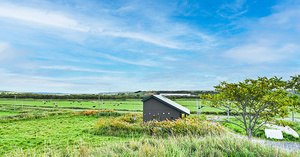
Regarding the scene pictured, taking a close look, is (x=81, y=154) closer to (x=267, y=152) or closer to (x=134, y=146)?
(x=134, y=146)

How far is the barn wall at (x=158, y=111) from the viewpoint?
11.5 m

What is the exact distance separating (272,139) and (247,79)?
4649mm

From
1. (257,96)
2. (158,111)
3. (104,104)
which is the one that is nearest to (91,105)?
(104,104)

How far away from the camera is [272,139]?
9.81 m

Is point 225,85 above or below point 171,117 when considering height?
above

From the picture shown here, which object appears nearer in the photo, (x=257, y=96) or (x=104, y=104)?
(x=257, y=96)

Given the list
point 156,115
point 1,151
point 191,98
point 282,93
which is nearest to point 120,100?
point 191,98

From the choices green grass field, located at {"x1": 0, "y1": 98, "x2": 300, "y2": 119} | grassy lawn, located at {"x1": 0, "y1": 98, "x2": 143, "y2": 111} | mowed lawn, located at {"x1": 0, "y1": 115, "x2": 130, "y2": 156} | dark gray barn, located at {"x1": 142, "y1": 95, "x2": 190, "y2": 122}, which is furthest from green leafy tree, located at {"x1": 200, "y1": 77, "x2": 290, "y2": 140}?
grassy lawn, located at {"x1": 0, "y1": 98, "x2": 143, "y2": 111}

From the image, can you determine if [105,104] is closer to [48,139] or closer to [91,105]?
[91,105]

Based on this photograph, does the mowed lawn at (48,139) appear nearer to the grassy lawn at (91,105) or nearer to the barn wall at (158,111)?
the barn wall at (158,111)

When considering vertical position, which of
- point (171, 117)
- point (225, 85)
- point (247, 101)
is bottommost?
point (171, 117)

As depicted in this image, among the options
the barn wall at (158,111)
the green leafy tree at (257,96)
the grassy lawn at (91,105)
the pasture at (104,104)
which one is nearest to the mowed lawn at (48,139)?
the barn wall at (158,111)

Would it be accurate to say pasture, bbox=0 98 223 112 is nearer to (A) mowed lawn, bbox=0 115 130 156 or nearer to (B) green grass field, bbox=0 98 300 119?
(B) green grass field, bbox=0 98 300 119

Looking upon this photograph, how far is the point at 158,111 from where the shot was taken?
11625 millimetres
